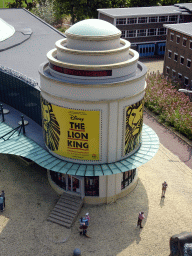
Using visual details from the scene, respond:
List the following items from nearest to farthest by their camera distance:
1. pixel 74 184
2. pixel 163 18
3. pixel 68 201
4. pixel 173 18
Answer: pixel 68 201
pixel 74 184
pixel 163 18
pixel 173 18

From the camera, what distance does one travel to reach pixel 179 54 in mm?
63375

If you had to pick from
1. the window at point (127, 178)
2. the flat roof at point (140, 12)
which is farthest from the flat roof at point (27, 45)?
the flat roof at point (140, 12)

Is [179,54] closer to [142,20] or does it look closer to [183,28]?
[183,28]

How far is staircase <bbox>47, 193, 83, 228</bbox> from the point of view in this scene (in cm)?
3120

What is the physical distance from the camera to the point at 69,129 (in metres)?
30.2

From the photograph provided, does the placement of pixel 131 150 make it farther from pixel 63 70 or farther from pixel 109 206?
pixel 63 70

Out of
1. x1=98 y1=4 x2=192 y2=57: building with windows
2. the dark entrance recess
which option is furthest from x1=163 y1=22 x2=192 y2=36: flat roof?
the dark entrance recess

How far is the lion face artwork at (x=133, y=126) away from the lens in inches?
1206

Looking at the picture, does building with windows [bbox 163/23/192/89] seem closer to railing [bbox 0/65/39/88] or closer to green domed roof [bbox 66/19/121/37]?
railing [bbox 0/65/39/88]

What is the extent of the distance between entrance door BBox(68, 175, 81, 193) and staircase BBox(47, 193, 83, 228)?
0.67 metres

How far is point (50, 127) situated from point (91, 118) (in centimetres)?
478

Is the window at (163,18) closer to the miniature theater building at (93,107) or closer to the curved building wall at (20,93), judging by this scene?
the curved building wall at (20,93)

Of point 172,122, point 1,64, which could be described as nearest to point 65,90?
point 1,64

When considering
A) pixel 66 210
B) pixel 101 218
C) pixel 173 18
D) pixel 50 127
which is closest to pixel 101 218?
pixel 101 218
